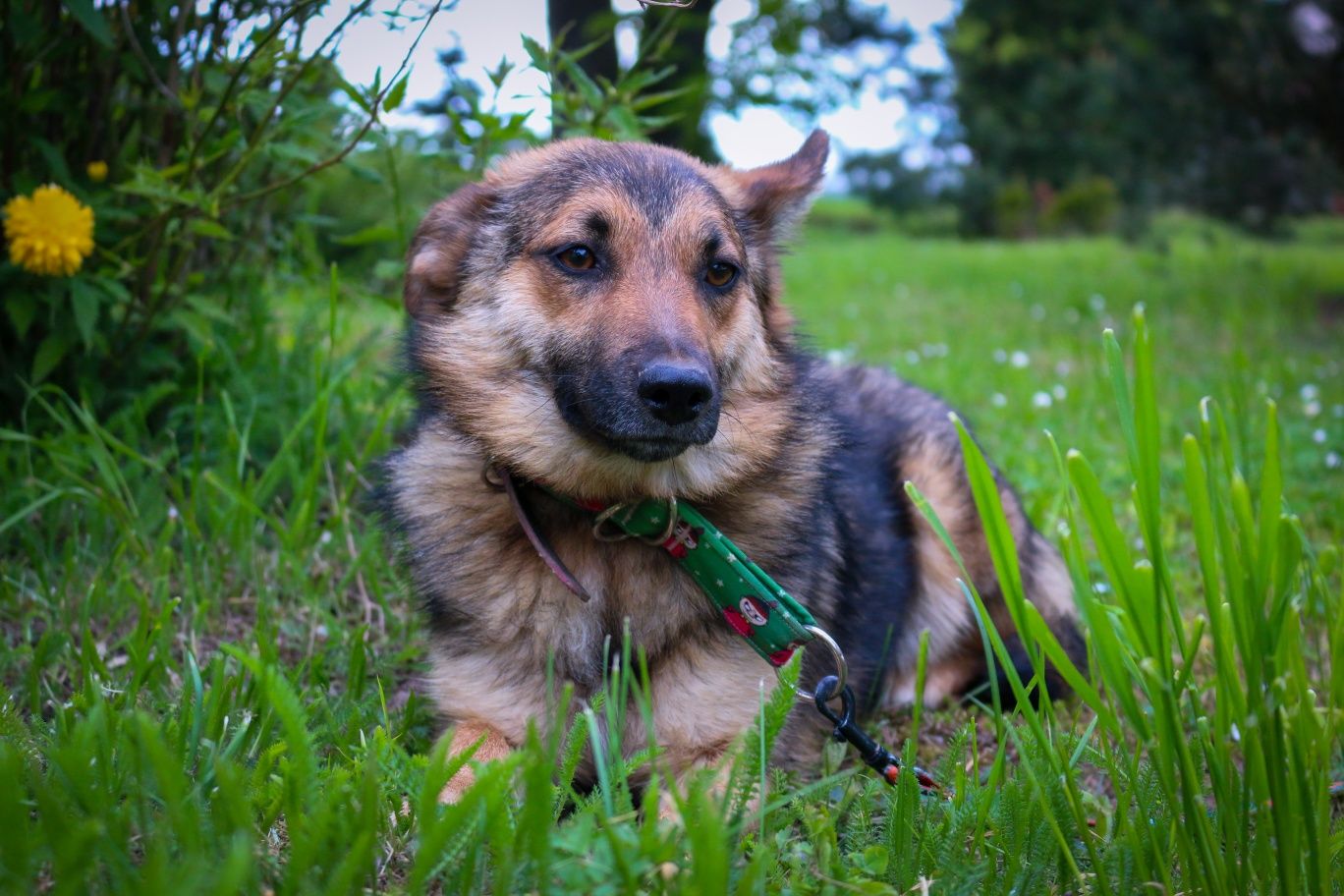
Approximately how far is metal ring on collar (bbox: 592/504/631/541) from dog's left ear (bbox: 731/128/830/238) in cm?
110

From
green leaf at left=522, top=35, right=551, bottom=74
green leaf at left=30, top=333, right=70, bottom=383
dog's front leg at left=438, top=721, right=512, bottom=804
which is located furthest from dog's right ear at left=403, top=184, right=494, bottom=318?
green leaf at left=30, top=333, right=70, bottom=383

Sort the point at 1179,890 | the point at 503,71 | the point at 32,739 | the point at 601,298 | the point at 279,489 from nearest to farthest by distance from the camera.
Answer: the point at 1179,890 < the point at 32,739 < the point at 601,298 < the point at 503,71 < the point at 279,489

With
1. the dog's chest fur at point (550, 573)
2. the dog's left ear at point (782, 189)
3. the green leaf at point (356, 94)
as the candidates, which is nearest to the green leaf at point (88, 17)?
the green leaf at point (356, 94)

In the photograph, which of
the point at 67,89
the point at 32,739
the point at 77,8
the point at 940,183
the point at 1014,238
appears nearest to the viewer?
the point at 32,739

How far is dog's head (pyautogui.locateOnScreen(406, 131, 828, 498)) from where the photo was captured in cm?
233

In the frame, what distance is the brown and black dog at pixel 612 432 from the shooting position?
2416 millimetres

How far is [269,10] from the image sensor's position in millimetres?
3355

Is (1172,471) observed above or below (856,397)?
below

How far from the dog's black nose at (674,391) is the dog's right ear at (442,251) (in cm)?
88

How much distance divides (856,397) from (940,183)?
2374 centimetres

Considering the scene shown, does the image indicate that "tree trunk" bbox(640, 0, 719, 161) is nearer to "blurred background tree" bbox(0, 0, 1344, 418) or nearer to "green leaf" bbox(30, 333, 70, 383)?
"blurred background tree" bbox(0, 0, 1344, 418)

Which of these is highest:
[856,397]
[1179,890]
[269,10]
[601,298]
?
[269,10]

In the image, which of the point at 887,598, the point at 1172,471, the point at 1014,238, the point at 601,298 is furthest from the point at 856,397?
the point at 1014,238

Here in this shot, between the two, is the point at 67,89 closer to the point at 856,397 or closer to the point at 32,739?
the point at 32,739
